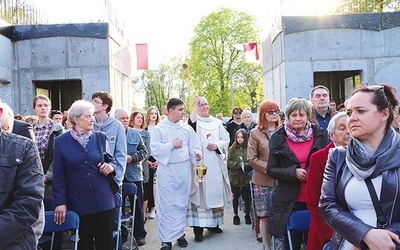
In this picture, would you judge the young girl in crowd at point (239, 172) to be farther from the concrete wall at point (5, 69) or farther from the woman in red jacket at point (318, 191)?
the concrete wall at point (5, 69)

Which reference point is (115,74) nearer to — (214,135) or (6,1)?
(6,1)

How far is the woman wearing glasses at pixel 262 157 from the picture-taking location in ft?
17.5

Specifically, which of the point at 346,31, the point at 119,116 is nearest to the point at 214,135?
the point at 119,116

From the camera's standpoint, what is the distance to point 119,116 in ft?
22.8

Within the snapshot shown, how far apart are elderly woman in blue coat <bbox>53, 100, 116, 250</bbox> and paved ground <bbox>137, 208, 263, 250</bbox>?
2.19 meters

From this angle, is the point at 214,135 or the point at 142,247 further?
the point at 214,135

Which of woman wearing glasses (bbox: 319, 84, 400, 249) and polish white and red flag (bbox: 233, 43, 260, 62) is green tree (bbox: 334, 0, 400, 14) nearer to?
polish white and red flag (bbox: 233, 43, 260, 62)

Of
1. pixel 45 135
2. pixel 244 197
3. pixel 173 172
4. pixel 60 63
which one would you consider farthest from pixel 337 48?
pixel 45 135

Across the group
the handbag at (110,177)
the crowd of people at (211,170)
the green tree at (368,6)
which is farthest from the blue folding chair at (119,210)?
the green tree at (368,6)

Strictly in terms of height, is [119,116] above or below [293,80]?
below

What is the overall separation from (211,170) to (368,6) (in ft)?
52.5

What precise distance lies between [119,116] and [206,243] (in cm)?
240

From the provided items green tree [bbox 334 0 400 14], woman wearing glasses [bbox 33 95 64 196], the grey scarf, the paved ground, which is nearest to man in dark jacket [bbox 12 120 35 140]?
woman wearing glasses [bbox 33 95 64 196]

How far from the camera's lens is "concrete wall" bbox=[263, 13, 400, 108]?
12688 mm
